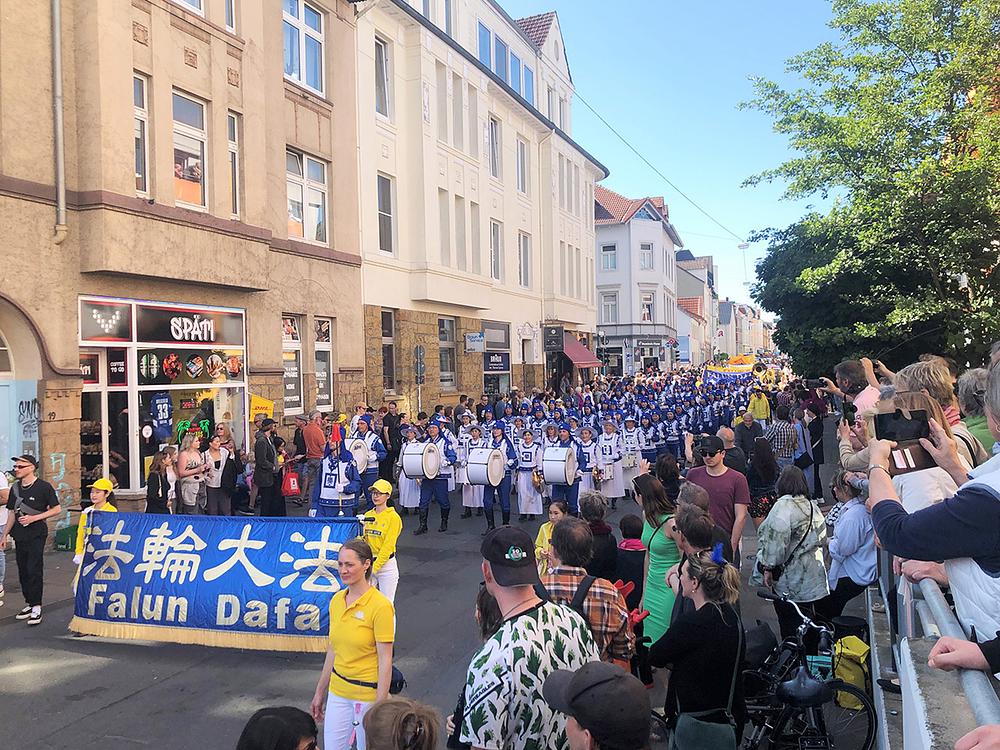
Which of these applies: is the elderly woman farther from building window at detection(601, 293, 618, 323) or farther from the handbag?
building window at detection(601, 293, 618, 323)

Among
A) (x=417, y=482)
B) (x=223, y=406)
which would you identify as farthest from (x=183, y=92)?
(x=417, y=482)

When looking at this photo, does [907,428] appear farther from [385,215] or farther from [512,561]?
[385,215]

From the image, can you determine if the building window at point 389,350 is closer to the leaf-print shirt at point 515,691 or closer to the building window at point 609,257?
the leaf-print shirt at point 515,691

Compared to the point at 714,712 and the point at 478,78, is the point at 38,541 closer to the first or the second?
the point at 714,712

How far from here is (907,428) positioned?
3.44 meters

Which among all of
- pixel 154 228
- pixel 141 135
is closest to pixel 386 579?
pixel 154 228

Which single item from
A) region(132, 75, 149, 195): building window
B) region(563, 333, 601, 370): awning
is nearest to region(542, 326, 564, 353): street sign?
region(563, 333, 601, 370): awning

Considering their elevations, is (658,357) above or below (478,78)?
below

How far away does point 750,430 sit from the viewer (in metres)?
14.1

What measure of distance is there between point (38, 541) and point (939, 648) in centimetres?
903

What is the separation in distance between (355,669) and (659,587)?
2243 millimetres

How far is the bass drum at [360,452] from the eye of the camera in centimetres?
1211

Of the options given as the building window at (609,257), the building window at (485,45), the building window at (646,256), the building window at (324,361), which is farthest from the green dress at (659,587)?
the building window at (609,257)

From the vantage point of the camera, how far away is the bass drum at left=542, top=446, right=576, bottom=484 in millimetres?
13117
